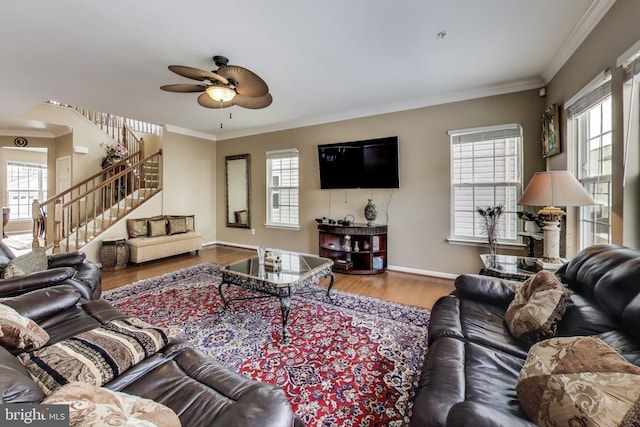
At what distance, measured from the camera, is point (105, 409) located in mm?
763

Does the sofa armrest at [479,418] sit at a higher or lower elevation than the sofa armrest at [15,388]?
lower

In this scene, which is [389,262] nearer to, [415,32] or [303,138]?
[303,138]

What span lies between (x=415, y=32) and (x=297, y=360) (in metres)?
2.97

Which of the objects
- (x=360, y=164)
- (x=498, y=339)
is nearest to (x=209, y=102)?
(x=360, y=164)

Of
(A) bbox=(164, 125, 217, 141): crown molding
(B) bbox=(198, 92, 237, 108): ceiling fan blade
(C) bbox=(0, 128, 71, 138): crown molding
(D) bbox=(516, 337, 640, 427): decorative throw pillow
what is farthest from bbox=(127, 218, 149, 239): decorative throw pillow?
(D) bbox=(516, 337, 640, 427): decorative throw pillow

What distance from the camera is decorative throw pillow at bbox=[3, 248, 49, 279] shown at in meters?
2.21

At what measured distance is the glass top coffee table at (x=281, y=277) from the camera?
7.67ft

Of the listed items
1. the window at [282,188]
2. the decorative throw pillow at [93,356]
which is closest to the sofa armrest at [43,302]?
the decorative throw pillow at [93,356]

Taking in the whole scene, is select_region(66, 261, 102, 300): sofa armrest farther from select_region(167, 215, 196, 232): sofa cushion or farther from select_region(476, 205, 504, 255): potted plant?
select_region(476, 205, 504, 255): potted plant

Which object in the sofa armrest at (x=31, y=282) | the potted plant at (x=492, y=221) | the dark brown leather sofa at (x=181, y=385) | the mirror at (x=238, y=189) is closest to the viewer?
the dark brown leather sofa at (x=181, y=385)

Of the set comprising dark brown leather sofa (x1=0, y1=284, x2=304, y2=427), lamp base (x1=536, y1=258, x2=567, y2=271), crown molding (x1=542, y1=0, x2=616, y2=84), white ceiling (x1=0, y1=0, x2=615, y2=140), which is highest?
white ceiling (x1=0, y1=0, x2=615, y2=140)

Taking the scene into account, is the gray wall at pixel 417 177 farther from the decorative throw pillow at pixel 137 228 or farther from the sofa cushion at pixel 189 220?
the decorative throw pillow at pixel 137 228

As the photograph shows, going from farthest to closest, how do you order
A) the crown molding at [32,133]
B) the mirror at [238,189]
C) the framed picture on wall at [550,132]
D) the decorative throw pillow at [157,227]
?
the mirror at [238,189] → the crown molding at [32,133] → the decorative throw pillow at [157,227] → the framed picture on wall at [550,132]

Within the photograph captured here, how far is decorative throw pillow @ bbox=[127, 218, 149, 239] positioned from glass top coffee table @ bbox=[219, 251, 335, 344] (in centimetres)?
294
